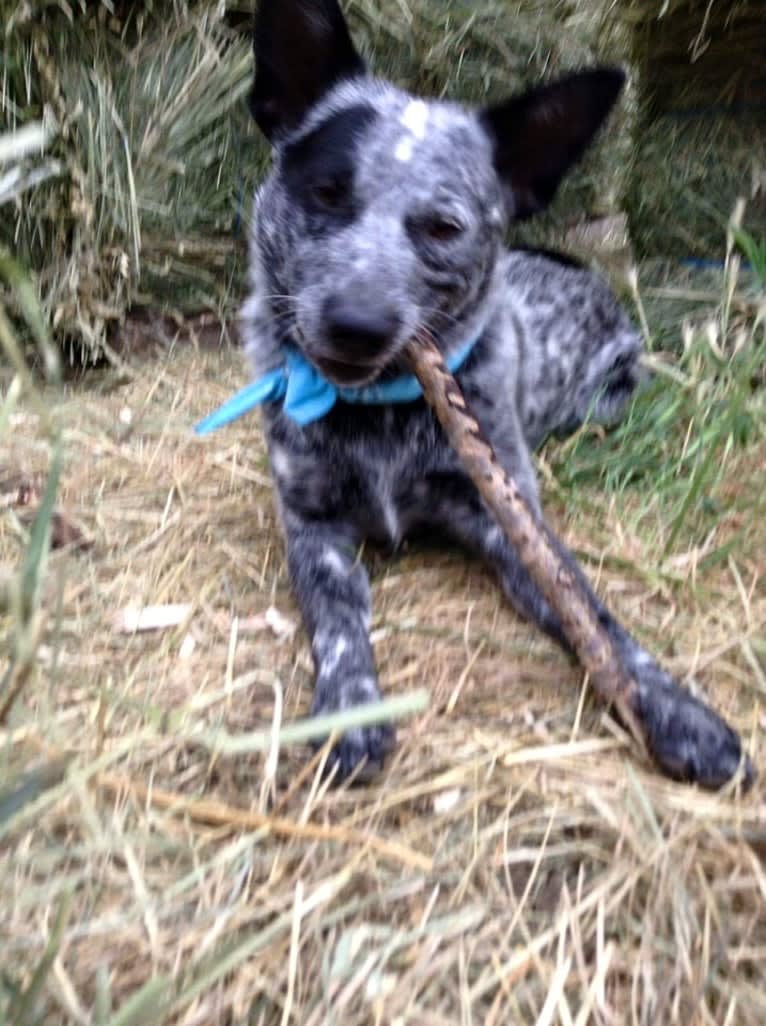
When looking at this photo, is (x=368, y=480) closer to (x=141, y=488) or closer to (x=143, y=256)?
(x=141, y=488)

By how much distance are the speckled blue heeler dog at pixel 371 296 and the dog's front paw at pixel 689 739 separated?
5 cm

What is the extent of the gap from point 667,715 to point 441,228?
39.2 inches

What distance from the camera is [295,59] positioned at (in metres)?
1.89

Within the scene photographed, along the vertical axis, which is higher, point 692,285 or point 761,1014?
point 761,1014

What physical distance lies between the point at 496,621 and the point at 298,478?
1.66ft

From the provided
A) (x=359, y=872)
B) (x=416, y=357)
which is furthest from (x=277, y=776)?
(x=416, y=357)

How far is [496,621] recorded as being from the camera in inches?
68.5

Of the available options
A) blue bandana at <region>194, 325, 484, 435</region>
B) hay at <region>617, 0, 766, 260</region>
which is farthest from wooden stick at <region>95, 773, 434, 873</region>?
hay at <region>617, 0, 766, 260</region>

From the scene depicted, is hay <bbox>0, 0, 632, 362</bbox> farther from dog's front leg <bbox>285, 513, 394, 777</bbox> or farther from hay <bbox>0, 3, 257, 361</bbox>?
dog's front leg <bbox>285, 513, 394, 777</bbox>

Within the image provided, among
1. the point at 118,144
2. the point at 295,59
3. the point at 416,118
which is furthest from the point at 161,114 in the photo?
the point at 416,118

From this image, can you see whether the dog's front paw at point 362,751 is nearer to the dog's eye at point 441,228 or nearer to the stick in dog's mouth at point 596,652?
the stick in dog's mouth at point 596,652

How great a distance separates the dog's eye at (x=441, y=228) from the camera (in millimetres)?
1726

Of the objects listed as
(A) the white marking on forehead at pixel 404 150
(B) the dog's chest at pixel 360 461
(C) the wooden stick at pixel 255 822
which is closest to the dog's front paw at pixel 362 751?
(C) the wooden stick at pixel 255 822

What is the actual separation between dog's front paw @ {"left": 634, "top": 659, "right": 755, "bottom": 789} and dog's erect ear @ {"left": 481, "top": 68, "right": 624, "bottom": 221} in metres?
1.19
